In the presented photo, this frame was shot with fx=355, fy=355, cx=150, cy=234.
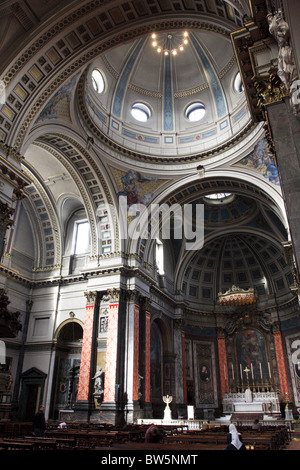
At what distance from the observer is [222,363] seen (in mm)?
26219

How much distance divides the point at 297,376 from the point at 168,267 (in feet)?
36.5

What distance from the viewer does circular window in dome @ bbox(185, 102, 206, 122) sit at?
2226cm

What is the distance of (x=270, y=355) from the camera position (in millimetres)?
25297

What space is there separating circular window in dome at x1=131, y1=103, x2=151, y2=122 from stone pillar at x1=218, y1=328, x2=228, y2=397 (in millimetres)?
16449

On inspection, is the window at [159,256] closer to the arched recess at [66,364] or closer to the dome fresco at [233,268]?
the dome fresco at [233,268]

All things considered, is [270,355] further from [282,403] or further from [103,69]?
[103,69]

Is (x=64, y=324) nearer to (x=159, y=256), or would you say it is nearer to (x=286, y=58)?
(x=159, y=256)

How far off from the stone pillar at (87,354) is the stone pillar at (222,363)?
38.5 feet

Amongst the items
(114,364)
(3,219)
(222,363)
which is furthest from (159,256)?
(3,219)

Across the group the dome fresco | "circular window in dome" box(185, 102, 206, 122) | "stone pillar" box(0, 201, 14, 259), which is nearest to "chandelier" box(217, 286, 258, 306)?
the dome fresco

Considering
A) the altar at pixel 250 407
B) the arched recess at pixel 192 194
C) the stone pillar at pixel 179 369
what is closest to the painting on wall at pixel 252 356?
the altar at pixel 250 407

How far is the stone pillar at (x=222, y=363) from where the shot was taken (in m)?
25.4
